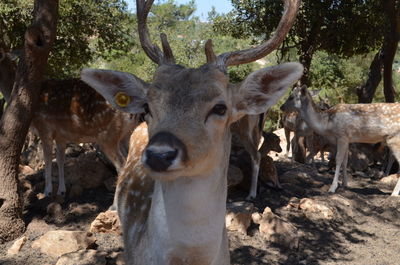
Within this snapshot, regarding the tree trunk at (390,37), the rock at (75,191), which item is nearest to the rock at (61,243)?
the rock at (75,191)

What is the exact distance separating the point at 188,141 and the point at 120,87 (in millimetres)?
828

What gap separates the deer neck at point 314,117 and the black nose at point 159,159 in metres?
7.55

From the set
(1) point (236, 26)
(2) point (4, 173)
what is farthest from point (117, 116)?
(1) point (236, 26)

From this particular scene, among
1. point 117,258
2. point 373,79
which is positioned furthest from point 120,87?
point 373,79

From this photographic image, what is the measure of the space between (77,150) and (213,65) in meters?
7.44

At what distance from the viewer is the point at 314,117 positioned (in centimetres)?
926

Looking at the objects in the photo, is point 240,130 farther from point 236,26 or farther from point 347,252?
point 236,26

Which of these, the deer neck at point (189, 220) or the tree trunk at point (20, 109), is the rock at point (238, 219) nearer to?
the tree trunk at point (20, 109)

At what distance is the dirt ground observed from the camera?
5.07 metres

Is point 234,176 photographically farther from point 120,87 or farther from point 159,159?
point 159,159

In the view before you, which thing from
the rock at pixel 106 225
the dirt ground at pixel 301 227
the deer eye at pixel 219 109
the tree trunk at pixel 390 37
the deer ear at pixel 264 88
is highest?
the tree trunk at pixel 390 37

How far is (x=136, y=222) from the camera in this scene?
303 centimetres

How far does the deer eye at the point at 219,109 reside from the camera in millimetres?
2424

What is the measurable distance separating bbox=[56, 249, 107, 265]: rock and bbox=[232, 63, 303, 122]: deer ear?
2367 millimetres
